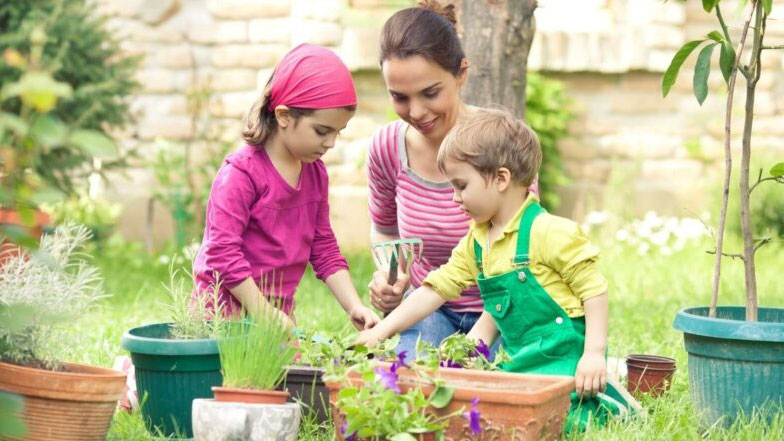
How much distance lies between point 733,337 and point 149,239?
5.53 metres

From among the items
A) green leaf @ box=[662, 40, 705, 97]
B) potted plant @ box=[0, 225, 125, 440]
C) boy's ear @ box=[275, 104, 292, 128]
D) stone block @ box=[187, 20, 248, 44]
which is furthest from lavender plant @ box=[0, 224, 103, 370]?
stone block @ box=[187, 20, 248, 44]

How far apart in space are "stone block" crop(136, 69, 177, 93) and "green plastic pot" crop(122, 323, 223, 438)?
5.12m

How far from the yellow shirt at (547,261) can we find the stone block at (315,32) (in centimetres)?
455

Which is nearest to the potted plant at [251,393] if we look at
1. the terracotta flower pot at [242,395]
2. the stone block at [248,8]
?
the terracotta flower pot at [242,395]

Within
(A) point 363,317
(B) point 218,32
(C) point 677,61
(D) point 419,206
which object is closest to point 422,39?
(D) point 419,206

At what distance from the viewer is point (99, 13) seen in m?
7.65

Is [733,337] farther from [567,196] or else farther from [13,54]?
[567,196]

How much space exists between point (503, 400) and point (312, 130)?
45.4 inches

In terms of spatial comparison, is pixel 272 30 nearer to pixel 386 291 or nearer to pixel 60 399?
pixel 386 291

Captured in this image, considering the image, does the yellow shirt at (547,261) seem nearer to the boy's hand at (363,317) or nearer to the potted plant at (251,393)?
the boy's hand at (363,317)

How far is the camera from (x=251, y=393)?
2.58 metres

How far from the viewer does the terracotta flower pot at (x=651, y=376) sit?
335 centimetres

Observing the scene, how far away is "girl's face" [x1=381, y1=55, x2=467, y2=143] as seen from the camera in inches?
129

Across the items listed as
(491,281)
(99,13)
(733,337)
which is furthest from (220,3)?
(733,337)
